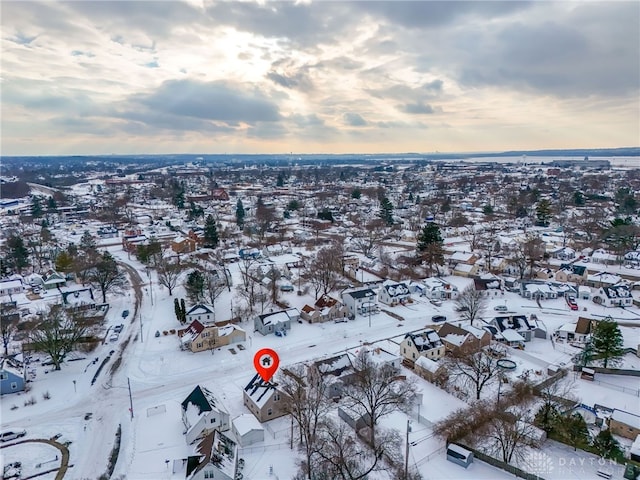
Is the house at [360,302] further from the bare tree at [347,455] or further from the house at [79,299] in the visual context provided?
the house at [79,299]

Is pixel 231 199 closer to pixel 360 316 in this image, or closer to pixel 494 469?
pixel 360 316

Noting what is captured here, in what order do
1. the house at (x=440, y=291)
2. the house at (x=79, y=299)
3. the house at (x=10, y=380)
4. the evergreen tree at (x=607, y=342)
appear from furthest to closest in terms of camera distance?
the house at (x=440, y=291), the house at (x=79, y=299), the evergreen tree at (x=607, y=342), the house at (x=10, y=380)

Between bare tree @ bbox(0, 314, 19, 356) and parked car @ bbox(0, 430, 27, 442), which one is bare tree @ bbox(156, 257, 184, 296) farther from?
parked car @ bbox(0, 430, 27, 442)

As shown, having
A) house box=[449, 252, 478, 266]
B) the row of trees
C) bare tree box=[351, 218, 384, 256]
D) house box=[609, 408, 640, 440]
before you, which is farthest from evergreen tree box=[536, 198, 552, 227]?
the row of trees

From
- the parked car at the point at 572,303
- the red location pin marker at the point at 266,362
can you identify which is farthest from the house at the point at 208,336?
the parked car at the point at 572,303

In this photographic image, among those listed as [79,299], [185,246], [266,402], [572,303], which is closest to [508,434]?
[266,402]
